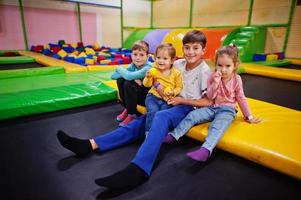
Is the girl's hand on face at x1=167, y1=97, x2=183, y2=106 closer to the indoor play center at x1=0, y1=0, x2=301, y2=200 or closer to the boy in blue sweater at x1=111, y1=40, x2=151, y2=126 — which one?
the indoor play center at x1=0, y1=0, x2=301, y2=200

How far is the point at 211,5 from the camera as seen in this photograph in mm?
6430

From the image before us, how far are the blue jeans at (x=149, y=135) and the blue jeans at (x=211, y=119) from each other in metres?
0.05

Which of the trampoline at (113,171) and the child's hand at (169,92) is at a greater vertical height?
the child's hand at (169,92)

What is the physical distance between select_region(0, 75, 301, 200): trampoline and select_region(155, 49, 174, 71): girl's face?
0.55 meters

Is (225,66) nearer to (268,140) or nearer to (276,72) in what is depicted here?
(268,140)

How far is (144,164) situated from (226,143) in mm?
536

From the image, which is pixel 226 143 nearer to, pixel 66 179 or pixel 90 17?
pixel 66 179

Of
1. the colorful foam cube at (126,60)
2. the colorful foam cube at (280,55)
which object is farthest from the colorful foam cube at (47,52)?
the colorful foam cube at (280,55)

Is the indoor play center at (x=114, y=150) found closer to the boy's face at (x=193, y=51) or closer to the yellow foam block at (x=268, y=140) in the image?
the yellow foam block at (x=268, y=140)

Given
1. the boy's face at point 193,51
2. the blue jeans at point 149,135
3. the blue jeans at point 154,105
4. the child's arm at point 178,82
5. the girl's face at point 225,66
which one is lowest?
the blue jeans at point 149,135

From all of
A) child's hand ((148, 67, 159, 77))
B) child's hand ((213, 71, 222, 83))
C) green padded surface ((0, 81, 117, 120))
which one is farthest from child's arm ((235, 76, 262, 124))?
green padded surface ((0, 81, 117, 120))

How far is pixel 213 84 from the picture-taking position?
1.43m

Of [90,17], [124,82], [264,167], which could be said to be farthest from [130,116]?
[90,17]

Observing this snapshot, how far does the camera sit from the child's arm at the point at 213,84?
4.57 feet
